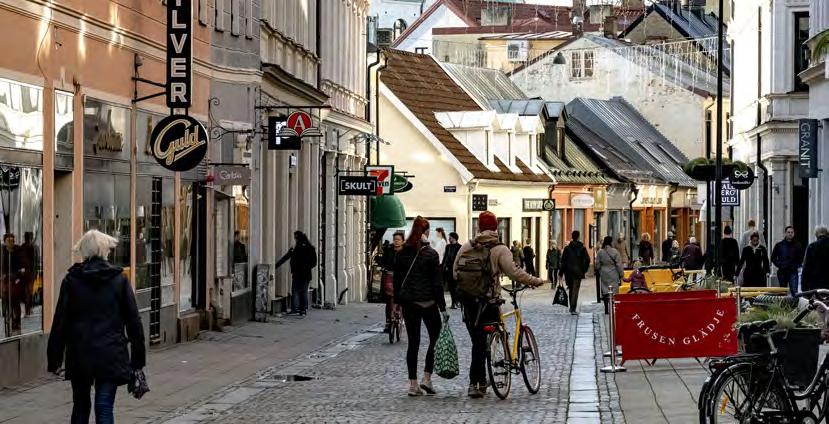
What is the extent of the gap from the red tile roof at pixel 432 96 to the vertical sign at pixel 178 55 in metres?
32.8

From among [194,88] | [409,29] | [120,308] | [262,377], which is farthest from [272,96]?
[409,29]

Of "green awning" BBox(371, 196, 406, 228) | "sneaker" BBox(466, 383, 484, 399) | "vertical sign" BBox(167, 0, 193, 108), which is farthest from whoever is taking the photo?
"green awning" BBox(371, 196, 406, 228)

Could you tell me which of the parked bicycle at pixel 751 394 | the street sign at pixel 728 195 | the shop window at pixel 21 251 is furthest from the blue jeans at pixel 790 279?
the parked bicycle at pixel 751 394

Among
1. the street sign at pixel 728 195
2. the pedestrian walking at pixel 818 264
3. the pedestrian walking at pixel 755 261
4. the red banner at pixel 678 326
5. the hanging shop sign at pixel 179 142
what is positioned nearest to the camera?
the red banner at pixel 678 326

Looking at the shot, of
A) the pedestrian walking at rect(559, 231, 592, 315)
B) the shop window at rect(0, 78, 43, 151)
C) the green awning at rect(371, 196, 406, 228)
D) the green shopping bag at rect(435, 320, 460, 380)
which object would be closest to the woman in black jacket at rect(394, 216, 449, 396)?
the green shopping bag at rect(435, 320, 460, 380)

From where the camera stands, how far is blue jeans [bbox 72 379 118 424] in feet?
37.0

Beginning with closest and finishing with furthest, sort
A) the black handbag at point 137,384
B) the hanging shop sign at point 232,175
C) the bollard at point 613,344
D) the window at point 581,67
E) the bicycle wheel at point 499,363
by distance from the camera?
the black handbag at point 137,384 < the bicycle wheel at point 499,363 < the bollard at point 613,344 < the hanging shop sign at point 232,175 < the window at point 581,67

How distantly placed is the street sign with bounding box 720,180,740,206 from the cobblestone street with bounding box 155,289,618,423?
16.9 meters

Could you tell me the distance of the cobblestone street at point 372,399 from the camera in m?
15.2

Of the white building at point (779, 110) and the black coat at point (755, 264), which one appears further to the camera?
the white building at point (779, 110)

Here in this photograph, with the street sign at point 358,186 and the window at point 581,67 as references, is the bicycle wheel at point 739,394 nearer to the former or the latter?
the street sign at point 358,186

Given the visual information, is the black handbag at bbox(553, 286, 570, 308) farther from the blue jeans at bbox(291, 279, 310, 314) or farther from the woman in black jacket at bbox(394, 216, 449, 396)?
the woman in black jacket at bbox(394, 216, 449, 396)

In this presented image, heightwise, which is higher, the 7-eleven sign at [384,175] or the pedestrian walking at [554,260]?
the 7-eleven sign at [384,175]

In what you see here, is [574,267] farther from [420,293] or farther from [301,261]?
[420,293]
